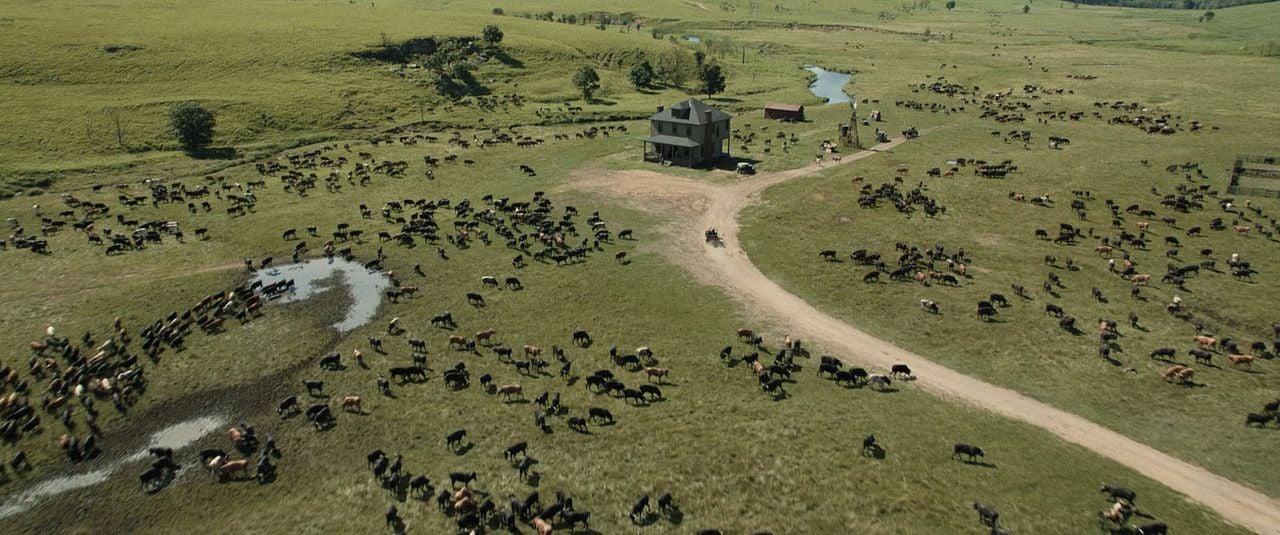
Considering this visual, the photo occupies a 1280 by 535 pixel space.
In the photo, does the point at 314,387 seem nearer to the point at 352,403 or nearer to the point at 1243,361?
the point at 352,403

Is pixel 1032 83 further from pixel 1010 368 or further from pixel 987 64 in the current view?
pixel 1010 368

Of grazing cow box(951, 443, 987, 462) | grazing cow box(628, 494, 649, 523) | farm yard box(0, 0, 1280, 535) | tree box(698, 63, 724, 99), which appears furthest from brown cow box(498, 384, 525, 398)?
tree box(698, 63, 724, 99)

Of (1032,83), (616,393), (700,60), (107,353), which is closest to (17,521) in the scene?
(107,353)

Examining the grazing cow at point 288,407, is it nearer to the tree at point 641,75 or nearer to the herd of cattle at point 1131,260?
the herd of cattle at point 1131,260

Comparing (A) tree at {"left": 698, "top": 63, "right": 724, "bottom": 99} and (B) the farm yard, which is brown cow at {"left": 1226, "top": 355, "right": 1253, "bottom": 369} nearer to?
(B) the farm yard

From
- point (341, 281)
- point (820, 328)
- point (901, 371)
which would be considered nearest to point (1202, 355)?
point (901, 371)
